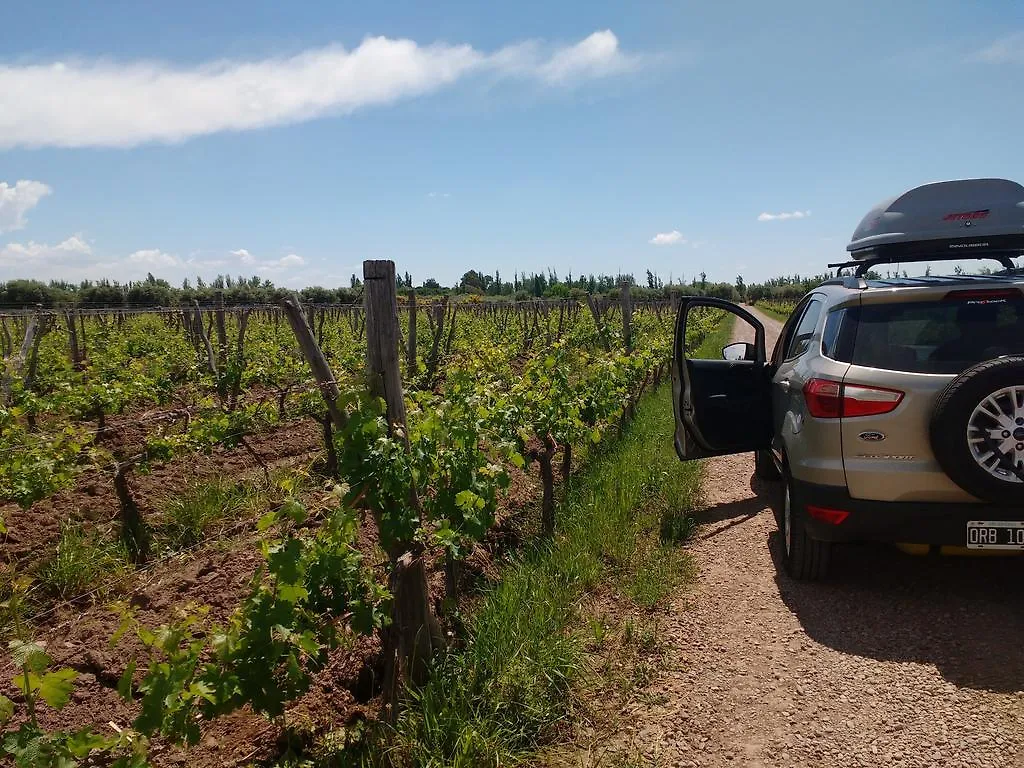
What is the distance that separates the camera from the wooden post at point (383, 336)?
3.07m

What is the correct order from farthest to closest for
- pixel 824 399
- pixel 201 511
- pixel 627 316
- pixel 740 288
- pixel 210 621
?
pixel 740 288
pixel 627 316
pixel 201 511
pixel 210 621
pixel 824 399

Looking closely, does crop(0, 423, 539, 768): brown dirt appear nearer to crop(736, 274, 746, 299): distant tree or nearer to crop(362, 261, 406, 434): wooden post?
crop(362, 261, 406, 434): wooden post

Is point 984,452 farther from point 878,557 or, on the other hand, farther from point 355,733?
point 355,733

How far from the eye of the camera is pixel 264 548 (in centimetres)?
239

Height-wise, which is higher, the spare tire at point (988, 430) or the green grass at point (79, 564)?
the spare tire at point (988, 430)

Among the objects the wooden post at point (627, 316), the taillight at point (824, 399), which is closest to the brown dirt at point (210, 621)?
the taillight at point (824, 399)

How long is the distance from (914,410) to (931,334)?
0.59 meters

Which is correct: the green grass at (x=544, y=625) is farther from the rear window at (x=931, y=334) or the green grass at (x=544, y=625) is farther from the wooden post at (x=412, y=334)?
the wooden post at (x=412, y=334)

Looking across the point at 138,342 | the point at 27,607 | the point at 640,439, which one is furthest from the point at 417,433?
the point at 138,342

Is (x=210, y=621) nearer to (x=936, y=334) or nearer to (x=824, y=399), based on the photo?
(x=824, y=399)

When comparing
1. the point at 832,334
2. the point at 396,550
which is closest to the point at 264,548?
the point at 396,550

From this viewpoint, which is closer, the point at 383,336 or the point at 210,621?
the point at 383,336

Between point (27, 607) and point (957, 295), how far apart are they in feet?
20.2

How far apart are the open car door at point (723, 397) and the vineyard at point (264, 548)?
1.02 m
